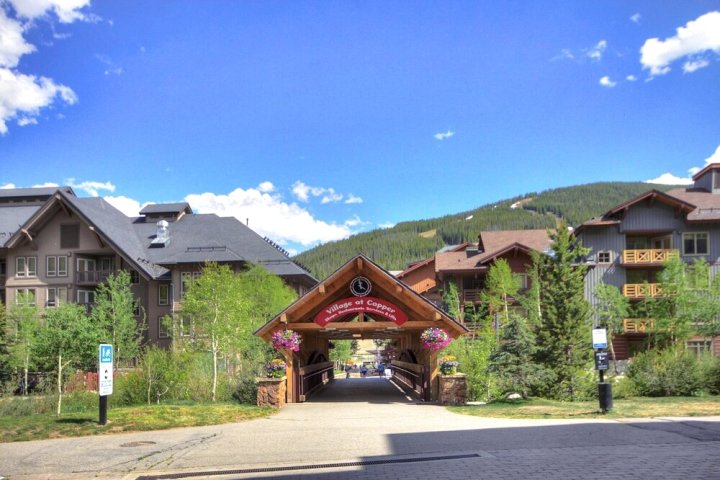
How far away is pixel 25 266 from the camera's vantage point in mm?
50406

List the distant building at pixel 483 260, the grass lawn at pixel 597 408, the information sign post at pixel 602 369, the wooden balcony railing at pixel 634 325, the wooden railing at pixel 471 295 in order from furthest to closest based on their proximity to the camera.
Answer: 1. the wooden railing at pixel 471 295
2. the distant building at pixel 483 260
3. the wooden balcony railing at pixel 634 325
4. the information sign post at pixel 602 369
5. the grass lawn at pixel 597 408

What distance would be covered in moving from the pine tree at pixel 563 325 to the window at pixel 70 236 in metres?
39.1

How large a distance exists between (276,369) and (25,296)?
3407 cm

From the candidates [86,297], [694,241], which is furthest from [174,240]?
[694,241]

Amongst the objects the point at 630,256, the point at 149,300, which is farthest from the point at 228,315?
the point at 630,256

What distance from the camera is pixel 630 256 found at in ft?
147

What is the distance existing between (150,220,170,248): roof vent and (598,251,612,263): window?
105ft

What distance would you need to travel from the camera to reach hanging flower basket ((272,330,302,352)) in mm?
20484

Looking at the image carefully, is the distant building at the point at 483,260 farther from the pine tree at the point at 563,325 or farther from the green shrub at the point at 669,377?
the pine tree at the point at 563,325

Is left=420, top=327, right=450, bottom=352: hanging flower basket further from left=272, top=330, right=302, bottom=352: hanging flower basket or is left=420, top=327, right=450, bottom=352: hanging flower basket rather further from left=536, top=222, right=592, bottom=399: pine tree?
left=272, top=330, right=302, bottom=352: hanging flower basket

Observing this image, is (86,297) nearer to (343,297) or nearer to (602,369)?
(343,297)

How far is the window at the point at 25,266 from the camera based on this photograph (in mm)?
50375

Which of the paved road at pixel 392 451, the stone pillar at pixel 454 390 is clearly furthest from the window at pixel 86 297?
the paved road at pixel 392 451

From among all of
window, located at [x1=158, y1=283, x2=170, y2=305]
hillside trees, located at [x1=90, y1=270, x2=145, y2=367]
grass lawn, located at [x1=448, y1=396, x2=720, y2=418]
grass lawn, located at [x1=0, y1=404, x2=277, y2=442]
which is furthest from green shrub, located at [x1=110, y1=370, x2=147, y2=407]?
window, located at [x1=158, y1=283, x2=170, y2=305]
